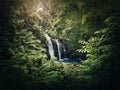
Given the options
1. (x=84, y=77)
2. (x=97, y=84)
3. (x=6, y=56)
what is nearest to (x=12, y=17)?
(x=6, y=56)

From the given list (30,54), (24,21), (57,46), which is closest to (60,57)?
(57,46)

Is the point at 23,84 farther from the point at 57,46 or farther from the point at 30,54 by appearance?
the point at 57,46

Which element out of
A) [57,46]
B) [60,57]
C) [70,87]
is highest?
[57,46]

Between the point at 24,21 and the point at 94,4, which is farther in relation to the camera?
the point at 24,21

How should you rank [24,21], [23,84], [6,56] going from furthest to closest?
[24,21], [6,56], [23,84]

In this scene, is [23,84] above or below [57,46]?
below

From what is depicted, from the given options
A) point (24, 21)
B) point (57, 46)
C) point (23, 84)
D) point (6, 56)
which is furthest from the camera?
point (57, 46)

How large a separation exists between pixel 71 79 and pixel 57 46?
2.97 metres

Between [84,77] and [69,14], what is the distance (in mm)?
3503

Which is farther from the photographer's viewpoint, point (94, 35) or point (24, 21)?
point (24, 21)

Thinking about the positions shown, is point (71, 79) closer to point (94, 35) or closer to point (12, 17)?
point (94, 35)

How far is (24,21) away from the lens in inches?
361

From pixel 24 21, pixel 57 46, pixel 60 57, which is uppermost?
pixel 24 21

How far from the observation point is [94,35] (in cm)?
859
